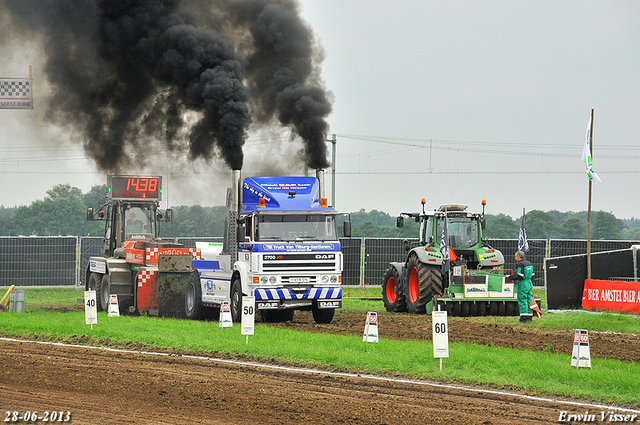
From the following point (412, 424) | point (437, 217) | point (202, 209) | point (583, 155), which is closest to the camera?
point (412, 424)

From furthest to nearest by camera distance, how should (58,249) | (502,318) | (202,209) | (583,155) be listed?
(202,209) → (58,249) → (583,155) → (502,318)

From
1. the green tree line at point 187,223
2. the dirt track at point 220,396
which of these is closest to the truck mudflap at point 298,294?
the dirt track at point 220,396

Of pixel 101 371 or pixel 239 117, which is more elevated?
pixel 239 117

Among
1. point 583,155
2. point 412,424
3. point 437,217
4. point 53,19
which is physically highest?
point 53,19

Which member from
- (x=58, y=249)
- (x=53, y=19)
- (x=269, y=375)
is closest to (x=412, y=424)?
(x=269, y=375)

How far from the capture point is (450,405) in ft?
32.1

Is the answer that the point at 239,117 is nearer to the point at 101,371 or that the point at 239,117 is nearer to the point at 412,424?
the point at 101,371

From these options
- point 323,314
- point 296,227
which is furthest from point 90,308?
point 323,314

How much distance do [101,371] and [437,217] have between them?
12.9 meters

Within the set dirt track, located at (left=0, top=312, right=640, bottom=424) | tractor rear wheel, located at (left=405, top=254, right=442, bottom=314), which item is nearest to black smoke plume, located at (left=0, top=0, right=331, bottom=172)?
tractor rear wheel, located at (left=405, top=254, right=442, bottom=314)

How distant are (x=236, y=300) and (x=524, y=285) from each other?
23.3 feet

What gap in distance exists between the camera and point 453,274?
21.2m

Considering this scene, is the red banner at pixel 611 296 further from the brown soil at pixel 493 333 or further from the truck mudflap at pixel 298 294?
the truck mudflap at pixel 298 294

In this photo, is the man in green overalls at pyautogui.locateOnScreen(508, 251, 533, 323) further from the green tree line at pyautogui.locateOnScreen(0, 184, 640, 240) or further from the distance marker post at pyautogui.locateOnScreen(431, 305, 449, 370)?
the green tree line at pyautogui.locateOnScreen(0, 184, 640, 240)
